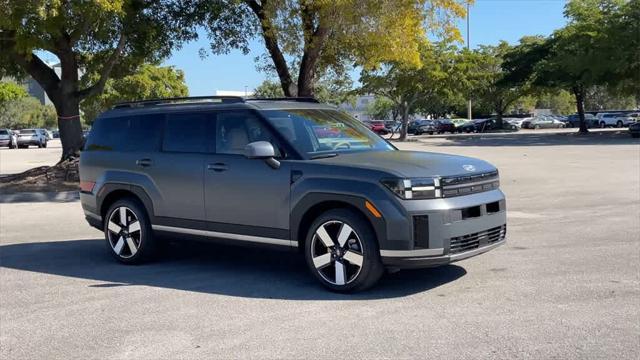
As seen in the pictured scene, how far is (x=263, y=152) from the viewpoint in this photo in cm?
638

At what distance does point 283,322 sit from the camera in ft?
17.8

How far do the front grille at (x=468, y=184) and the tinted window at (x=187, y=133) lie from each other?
8.70 ft

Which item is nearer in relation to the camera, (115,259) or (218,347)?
(218,347)

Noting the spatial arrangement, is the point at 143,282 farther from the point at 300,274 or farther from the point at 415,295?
the point at 415,295

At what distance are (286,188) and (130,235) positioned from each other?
2.38m

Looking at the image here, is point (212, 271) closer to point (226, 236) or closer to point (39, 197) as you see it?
point (226, 236)

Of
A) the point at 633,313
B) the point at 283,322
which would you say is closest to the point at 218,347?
the point at 283,322

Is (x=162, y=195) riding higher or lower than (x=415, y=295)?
higher

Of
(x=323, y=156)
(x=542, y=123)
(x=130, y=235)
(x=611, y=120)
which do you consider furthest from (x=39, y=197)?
(x=542, y=123)

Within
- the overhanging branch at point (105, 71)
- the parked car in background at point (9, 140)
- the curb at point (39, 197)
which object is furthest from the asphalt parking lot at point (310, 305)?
the parked car in background at point (9, 140)

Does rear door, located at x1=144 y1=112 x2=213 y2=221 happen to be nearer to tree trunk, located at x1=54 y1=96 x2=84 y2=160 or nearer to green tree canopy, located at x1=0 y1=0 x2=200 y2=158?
green tree canopy, located at x1=0 y1=0 x2=200 y2=158

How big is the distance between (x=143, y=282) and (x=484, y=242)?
3486 millimetres

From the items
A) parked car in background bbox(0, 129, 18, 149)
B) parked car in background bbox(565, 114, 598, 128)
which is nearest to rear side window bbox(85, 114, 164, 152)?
parked car in background bbox(0, 129, 18, 149)

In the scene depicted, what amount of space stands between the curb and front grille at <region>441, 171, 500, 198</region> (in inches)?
428
